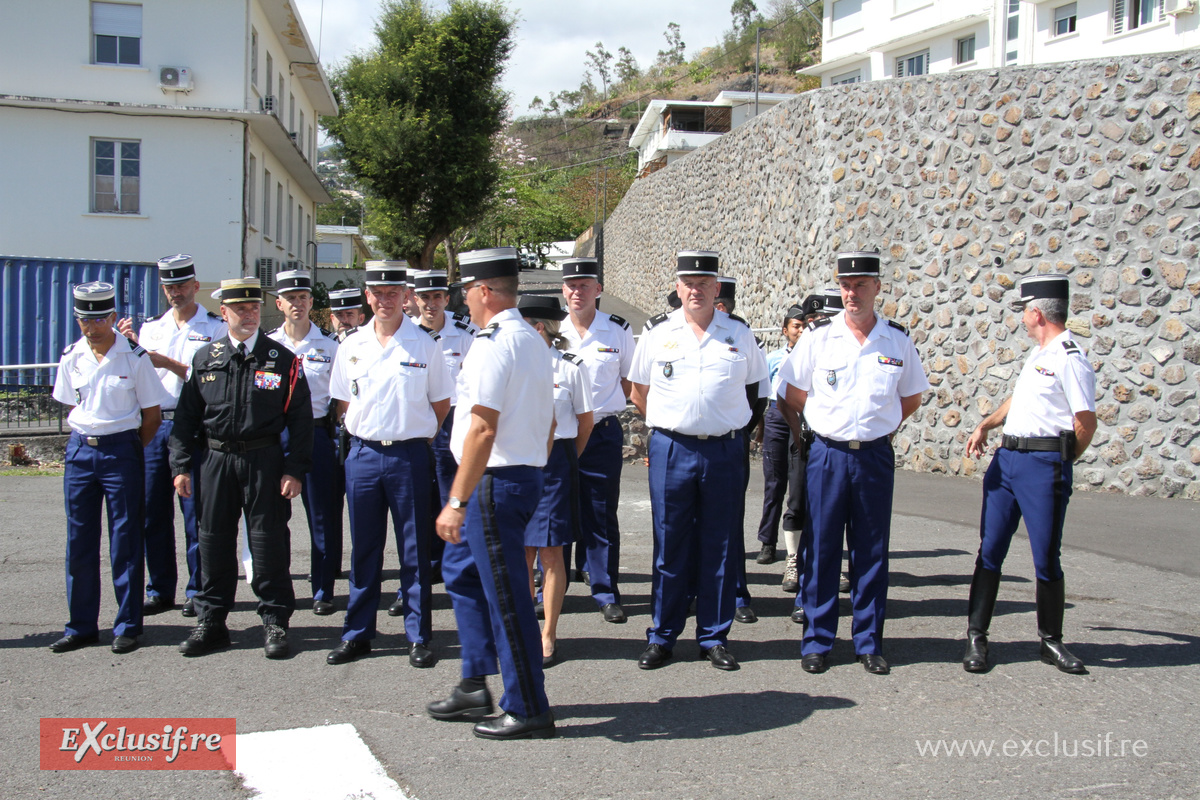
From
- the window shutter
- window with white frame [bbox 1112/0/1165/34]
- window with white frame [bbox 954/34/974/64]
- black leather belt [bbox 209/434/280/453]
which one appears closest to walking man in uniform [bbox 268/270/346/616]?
black leather belt [bbox 209/434/280/453]

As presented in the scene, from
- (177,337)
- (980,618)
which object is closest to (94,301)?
(177,337)

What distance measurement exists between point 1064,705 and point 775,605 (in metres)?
2.17

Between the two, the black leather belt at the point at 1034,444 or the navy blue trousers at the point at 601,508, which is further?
the navy blue trousers at the point at 601,508

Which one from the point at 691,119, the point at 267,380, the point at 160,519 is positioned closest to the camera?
the point at 267,380

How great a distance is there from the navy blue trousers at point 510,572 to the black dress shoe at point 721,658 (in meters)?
1.30

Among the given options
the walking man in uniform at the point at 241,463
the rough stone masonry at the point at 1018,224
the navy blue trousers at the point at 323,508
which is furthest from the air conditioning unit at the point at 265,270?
the walking man in uniform at the point at 241,463

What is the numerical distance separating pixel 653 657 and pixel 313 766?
1.95 metres

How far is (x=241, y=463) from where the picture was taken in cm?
523

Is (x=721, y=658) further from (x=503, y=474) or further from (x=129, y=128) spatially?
(x=129, y=128)

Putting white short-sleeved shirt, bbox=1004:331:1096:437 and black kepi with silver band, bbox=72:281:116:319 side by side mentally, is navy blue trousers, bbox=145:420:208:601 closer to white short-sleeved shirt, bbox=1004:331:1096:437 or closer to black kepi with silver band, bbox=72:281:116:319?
black kepi with silver band, bbox=72:281:116:319

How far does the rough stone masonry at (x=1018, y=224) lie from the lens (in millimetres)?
9422

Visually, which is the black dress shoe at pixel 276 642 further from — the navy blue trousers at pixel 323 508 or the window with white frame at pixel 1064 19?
the window with white frame at pixel 1064 19

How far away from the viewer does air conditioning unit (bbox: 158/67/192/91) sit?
755 inches

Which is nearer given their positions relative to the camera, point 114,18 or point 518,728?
point 518,728
